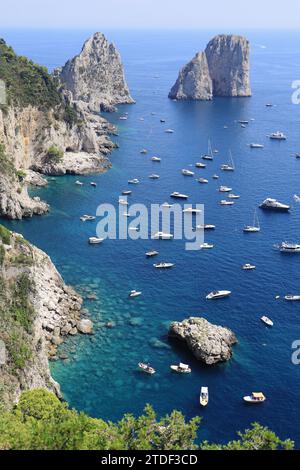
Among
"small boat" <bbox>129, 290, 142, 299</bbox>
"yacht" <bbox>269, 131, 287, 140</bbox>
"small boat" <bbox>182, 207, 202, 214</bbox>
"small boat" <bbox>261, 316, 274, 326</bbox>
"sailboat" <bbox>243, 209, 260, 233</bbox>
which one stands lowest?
"small boat" <bbox>261, 316, 274, 326</bbox>

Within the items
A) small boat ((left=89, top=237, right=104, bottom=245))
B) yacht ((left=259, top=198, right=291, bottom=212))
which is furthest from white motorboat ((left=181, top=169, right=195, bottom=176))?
small boat ((left=89, top=237, right=104, bottom=245))

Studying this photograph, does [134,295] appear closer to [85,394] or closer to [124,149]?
[85,394]

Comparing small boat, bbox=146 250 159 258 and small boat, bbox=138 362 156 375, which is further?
small boat, bbox=146 250 159 258

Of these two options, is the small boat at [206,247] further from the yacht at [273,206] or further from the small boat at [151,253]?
the yacht at [273,206]

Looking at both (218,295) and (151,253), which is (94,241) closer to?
(151,253)

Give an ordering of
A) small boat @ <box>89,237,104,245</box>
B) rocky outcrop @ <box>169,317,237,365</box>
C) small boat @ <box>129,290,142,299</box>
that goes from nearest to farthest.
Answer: rocky outcrop @ <box>169,317,237,365</box> < small boat @ <box>129,290,142,299</box> < small boat @ <box>89,237,104,245</box>

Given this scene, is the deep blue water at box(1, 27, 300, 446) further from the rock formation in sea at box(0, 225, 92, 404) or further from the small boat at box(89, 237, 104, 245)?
the rock formation in sea at box(0, 225, 92, 404)
